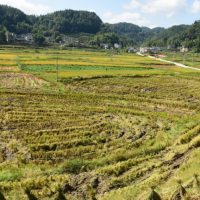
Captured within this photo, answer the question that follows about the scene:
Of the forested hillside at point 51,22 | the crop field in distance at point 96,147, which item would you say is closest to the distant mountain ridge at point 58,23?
the forested hillside at point 51,22

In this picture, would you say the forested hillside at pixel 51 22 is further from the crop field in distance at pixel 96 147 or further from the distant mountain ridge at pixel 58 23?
the crop field in distance at pixel 96 147

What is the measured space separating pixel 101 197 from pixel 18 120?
8.24 m

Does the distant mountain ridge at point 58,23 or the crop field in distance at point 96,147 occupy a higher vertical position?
the distant mountain ridge at point 58,23

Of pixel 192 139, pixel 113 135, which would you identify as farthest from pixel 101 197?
pixel 192 139

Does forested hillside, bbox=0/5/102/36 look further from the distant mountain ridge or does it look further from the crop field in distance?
the crop field in distance

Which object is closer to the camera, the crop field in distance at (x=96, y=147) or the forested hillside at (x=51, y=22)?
the crop field in distance at (x=96, y=147)

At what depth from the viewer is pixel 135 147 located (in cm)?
988

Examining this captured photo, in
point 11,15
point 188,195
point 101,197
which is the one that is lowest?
point 101,197

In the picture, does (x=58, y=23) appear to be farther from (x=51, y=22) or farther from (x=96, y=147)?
(x=96, y=147)

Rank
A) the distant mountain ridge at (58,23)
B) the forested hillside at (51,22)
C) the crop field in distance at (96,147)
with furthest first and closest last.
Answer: the distant mountain ridge at (58,23)
the forested hillside at (51,22)
the crop field in distance at (96,147)

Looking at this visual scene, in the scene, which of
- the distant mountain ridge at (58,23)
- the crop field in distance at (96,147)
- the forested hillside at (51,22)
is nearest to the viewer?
the crop field in distance at (96,147)

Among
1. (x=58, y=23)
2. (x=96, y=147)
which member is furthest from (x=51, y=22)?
(x=96, y=147)

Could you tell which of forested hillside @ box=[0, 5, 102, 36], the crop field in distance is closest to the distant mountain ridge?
forested hillside @ box=[0, 5, 102, 36]

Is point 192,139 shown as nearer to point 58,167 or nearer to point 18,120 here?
point 58,167
